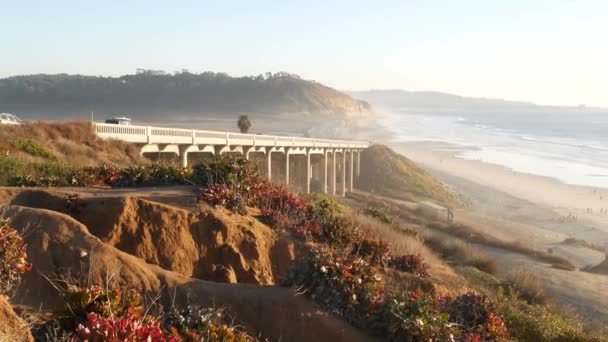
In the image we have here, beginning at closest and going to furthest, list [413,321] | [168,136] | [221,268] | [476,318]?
1. [413,321]
2. [476,318]
3. [221,268]
4. [168,136]

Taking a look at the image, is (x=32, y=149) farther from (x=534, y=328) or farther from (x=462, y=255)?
(x=534, y=328)

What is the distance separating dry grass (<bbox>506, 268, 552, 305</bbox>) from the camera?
1778 cm

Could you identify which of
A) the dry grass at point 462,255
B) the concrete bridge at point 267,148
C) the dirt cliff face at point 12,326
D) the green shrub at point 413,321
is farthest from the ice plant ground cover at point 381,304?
the dry grass at point 462,255

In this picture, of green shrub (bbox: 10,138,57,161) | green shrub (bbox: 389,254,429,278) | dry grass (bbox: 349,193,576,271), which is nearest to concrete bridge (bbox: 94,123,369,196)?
green shrub (bbox: 10,138,57,161)

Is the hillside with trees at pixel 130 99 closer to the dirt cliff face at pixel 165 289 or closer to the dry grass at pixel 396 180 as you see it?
the dry grass at pixel 396 180

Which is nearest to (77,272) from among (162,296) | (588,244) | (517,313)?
(162,296)

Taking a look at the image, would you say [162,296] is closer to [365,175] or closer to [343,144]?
[343,144]

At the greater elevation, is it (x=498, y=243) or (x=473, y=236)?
(x=473, y=236)

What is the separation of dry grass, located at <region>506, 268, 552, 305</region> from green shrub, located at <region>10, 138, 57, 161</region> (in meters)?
17.0

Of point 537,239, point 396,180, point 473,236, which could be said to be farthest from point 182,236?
point 396,180

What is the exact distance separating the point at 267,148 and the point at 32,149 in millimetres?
20827

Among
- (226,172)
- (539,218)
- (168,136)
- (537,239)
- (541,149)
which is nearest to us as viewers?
(226,172)

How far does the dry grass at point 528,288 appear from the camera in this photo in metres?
17.8

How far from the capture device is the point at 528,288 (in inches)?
724
